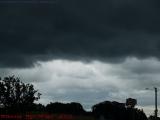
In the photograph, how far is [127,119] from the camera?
158 m

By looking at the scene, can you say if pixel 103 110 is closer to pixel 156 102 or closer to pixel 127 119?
pixel 127 119

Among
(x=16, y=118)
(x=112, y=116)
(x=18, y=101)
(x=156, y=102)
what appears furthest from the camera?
(x=112, y=116)

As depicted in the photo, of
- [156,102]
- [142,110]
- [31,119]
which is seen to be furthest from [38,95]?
[142,110]

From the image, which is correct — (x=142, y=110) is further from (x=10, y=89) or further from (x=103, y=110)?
(x=10, y=89)

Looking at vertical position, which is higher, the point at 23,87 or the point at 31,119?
the point at 23,87

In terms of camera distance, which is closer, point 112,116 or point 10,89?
point 10,89

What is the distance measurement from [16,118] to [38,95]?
37.2 m

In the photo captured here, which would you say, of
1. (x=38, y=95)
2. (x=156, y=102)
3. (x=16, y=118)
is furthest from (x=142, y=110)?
(x=16, y=118)

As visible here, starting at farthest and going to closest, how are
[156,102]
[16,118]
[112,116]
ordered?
[112,116] → [156,102] → [16,118]

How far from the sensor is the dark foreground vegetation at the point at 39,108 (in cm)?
9956

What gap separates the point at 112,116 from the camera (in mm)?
156250

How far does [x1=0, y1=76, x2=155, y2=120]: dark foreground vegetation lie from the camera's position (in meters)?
99.6

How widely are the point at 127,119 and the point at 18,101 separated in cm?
4366

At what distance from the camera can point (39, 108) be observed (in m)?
Result: 145
